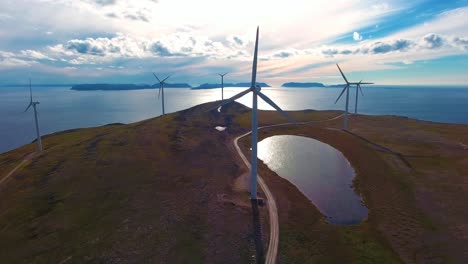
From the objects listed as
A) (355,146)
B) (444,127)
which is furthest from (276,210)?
(444,127)

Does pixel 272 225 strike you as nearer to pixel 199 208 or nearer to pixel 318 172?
pixel 199 208

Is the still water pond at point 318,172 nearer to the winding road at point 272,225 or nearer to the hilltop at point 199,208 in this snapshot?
the hilltop at point 199,208

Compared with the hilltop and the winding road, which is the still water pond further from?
the winding road

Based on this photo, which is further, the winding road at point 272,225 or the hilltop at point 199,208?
the hilltop at point 199,208

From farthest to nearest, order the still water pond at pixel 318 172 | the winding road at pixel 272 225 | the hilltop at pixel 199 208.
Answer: the still water pond at pixel 318 172 < the hilltop at pixel 199 208 < the winding road at pixel 272 225

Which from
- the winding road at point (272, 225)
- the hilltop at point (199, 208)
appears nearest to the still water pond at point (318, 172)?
the hilltop at point (199, 208)

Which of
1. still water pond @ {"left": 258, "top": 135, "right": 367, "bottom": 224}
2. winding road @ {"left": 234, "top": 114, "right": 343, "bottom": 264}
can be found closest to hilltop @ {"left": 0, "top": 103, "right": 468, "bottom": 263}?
winding road @ {"left": 234, "top": 114, "right": 343, "bottom": 264}

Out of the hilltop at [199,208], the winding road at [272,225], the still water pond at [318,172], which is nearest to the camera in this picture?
the winding road at [272,225]
